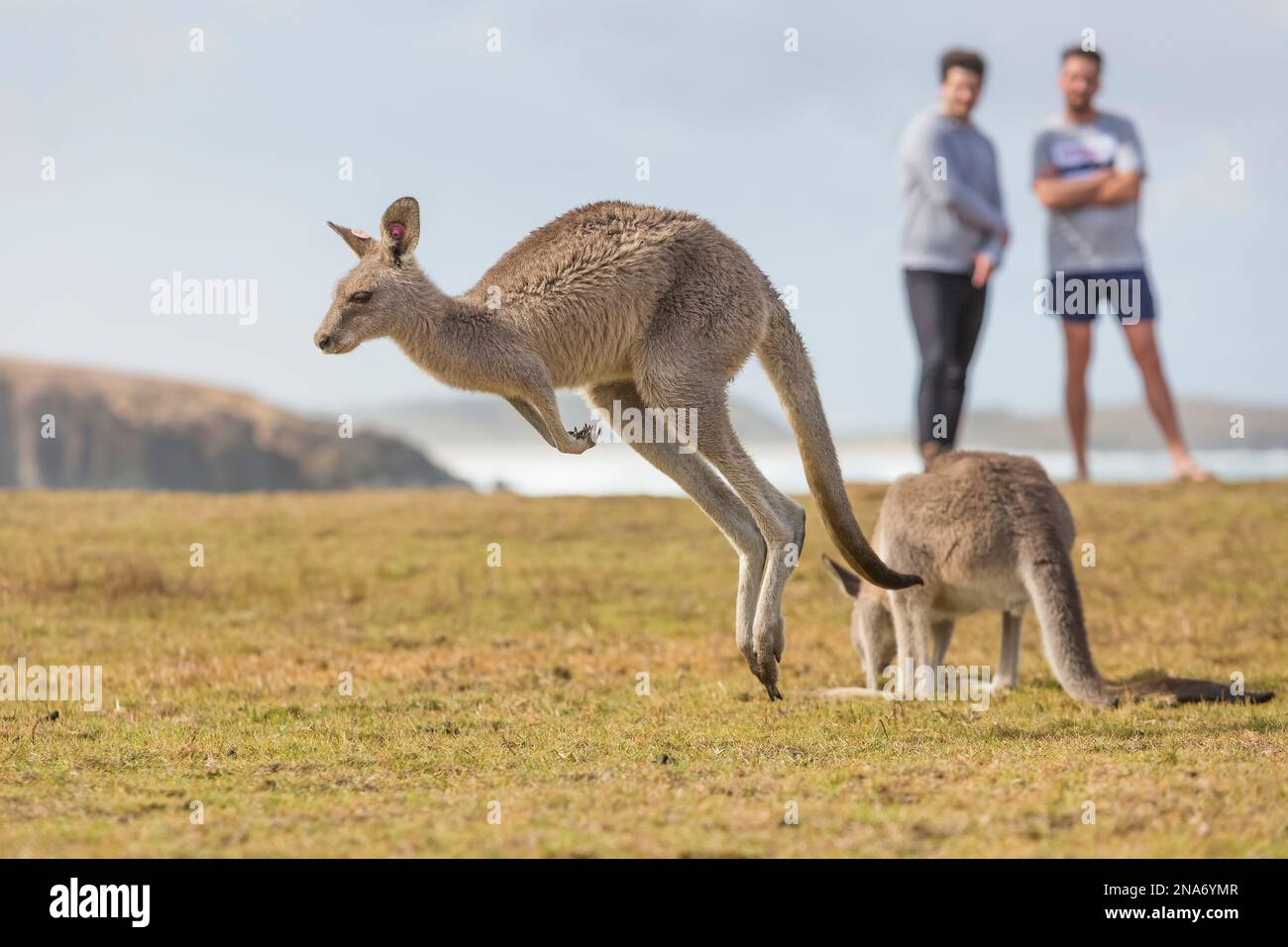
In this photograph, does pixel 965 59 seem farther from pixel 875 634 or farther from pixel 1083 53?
pixel 875 634

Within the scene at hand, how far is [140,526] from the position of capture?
1554 cm

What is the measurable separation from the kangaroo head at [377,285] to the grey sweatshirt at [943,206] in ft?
22.2

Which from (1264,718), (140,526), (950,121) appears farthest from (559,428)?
(140,526)

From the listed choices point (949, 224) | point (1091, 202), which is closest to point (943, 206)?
point (949, 224)

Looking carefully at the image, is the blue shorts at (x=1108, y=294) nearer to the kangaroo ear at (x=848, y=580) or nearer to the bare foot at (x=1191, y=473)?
the bare foot at (x=1191, y=473)

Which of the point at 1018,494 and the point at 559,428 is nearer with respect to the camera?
the point at 559,428

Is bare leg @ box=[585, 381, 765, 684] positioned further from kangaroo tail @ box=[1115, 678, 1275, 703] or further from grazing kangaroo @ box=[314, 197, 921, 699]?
kangaroo tail @ box=[1115, 678, 1275, 703]

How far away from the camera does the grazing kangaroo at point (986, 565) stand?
25.1 ft

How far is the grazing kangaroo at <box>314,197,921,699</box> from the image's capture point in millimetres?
6535

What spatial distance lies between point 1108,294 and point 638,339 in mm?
10993

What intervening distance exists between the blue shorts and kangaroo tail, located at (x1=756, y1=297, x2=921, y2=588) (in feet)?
31.4

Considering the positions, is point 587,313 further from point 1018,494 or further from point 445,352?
point 1018,494

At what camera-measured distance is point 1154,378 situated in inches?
661
